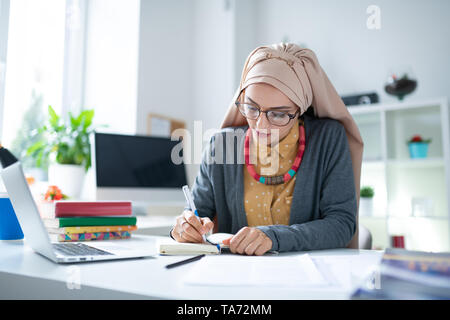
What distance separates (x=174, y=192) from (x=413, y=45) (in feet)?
6.81

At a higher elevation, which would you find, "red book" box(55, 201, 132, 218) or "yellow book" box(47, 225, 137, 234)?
"red book" box(55, 201, 132, 218)

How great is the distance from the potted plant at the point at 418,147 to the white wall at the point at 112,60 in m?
2.00

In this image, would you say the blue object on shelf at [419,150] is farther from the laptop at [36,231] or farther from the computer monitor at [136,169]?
the laptop at [36,231]

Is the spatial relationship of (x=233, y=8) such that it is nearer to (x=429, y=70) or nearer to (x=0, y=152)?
(x=429, y=70)

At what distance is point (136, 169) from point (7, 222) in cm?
99

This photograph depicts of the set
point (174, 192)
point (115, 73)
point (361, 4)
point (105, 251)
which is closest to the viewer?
point (105, 251)

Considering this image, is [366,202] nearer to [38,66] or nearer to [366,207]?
[366,207]

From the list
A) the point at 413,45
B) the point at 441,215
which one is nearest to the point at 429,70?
the point at 413,45

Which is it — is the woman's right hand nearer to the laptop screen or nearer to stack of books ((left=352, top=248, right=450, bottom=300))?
stack of books ((left=352, top=248, right=450, bottom=300))

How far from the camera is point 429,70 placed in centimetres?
262

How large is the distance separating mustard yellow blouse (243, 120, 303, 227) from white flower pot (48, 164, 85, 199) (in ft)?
4.61

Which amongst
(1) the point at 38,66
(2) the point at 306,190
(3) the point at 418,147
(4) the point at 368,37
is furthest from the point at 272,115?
(4) the point at 368,37

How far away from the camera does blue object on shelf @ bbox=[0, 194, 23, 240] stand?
1054 mm

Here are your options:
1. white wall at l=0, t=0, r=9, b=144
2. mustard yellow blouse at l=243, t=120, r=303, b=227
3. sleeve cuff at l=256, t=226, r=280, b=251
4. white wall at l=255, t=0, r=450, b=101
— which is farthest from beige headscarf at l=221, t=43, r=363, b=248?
white wall at l=255, t=0, r=450, b=101
